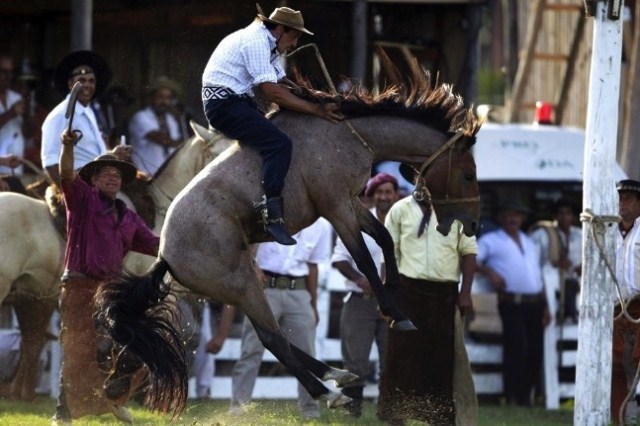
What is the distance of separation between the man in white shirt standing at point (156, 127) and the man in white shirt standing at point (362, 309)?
8.91 feet

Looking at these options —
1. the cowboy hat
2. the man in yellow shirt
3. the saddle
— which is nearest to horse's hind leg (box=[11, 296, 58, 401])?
the saddle

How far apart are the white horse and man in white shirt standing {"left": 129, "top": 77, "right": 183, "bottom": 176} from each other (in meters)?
1.85

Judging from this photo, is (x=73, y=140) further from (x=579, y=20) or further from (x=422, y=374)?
(x=579, y=20)

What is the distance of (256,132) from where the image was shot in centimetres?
955

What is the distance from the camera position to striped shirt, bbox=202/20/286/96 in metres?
9.59

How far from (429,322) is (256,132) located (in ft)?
9.60

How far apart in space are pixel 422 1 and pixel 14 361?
579cm

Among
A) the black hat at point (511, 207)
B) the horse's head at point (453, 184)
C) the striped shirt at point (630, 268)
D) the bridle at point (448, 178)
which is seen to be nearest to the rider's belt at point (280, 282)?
the bridle at point (448, 178)

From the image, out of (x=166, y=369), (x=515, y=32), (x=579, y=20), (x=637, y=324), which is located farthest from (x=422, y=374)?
(x=515, y=32)

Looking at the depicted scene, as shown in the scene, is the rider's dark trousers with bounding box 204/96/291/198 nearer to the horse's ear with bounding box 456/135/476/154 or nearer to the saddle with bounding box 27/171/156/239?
the horse's ear with bounding box 456/135/476/154

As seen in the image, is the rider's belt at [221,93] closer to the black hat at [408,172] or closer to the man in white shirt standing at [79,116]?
the black hat at [408,172]

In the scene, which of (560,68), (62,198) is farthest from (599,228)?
(560,68)

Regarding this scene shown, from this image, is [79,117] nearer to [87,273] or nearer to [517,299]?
[87,273]

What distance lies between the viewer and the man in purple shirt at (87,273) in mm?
11047
